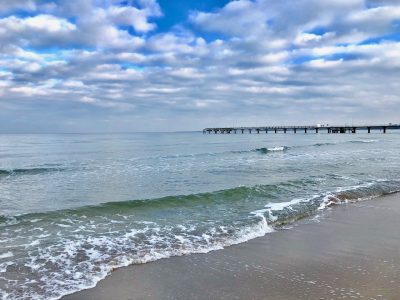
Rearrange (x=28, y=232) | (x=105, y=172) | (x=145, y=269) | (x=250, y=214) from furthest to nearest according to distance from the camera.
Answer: (x=105, y=172), (x=250, y=214), (x=28, y=232), (x=145, y=269)

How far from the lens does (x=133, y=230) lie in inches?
408

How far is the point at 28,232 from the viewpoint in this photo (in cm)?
1016

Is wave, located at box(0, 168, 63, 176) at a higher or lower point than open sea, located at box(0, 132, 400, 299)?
higher

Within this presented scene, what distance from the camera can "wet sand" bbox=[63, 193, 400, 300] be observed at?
612 centimetres

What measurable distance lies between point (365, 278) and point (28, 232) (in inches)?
334

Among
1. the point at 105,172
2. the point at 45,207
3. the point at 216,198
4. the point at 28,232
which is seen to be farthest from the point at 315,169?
the point at 28,232

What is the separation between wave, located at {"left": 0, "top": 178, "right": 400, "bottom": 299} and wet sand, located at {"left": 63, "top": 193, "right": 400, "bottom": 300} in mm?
530

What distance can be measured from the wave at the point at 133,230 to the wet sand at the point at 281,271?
0.53 metres

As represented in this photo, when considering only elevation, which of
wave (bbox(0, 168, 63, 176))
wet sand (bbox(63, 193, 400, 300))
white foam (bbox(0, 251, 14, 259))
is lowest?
wet sand (bbox(63, 193, 400, 300))

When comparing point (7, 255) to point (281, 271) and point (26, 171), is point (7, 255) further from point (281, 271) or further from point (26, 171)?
point (26, 171)

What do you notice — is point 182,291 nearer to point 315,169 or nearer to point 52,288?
point 52,288

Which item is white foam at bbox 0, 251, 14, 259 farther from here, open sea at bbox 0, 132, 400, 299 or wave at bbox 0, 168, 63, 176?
wave at bbox 0, 168, 63, 176

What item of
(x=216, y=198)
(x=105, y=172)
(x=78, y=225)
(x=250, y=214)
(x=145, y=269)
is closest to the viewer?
(x=145, y=269)

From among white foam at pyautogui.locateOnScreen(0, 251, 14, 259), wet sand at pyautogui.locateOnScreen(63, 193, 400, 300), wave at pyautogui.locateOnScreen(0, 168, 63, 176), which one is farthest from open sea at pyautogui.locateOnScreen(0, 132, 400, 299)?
wet sand at pyautogui.locateOnScreen(63, 193, 400, 300)
